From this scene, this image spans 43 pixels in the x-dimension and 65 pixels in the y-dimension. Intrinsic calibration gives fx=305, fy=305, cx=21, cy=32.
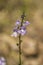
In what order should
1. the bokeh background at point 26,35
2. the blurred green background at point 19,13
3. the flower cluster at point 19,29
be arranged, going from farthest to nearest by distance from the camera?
the blurred green background at point 19,13
the bokeh background at point 26,35
the flower cluster at point 19,29

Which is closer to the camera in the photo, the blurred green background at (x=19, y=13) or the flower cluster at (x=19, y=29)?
the flower cluster at (x=19, y=29)

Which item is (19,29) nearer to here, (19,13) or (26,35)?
(26,35)

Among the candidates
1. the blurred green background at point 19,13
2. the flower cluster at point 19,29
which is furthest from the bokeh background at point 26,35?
the flower cluster at point 19,29

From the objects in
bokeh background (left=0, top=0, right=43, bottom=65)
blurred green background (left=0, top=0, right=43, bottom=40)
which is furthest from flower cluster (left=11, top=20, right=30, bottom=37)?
blurred green background (left=0, top=0, right=43, bottom=40)

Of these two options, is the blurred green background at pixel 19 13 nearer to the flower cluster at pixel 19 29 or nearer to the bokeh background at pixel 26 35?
the bokeh background at pixel 26 35

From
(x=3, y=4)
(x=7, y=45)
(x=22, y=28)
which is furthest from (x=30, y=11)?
(x=22, y=28)

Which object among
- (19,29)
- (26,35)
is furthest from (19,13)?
(19,29)

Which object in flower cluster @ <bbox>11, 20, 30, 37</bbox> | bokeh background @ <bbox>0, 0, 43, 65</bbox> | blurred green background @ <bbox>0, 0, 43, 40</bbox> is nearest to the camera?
flower cluster @ <bbox>11, 20, 30, 37</bbox>

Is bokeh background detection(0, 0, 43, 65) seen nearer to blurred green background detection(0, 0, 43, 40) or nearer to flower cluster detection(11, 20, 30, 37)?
blurred green background detection(0, 0, 43, 40)
